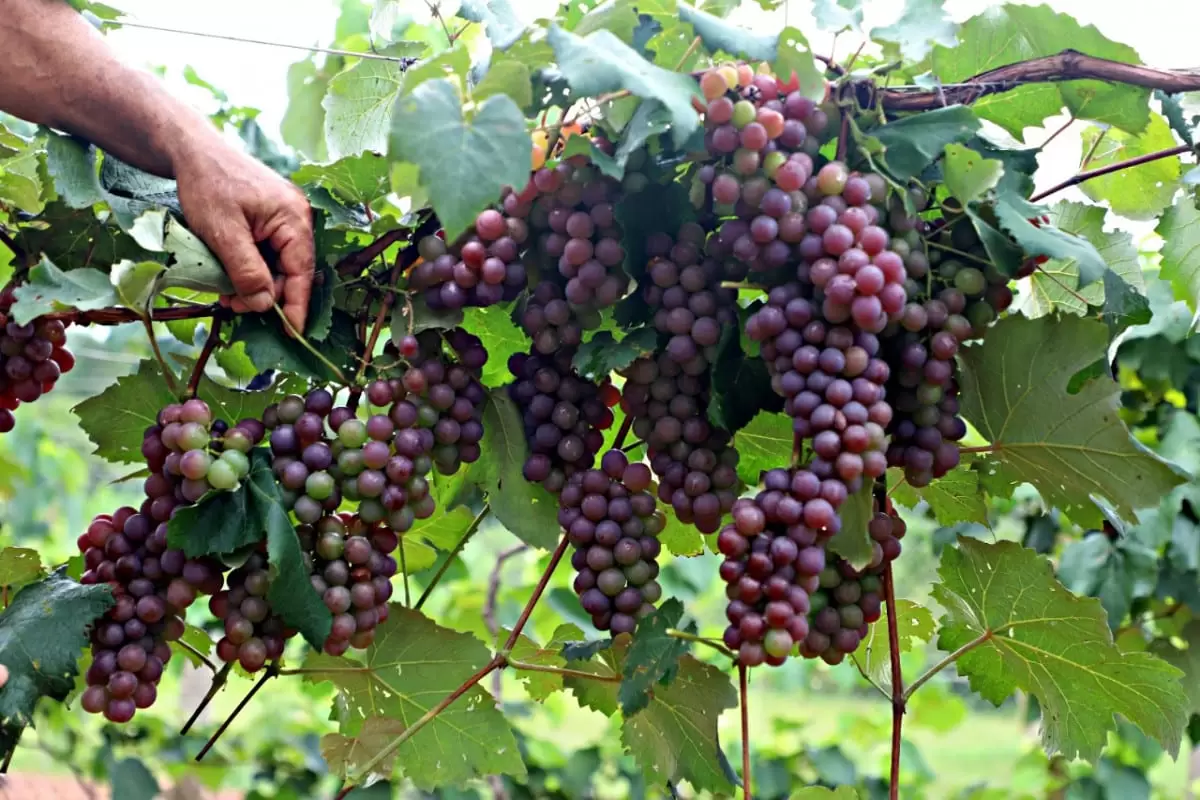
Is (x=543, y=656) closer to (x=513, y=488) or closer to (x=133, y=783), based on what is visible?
(x=513, y=488)

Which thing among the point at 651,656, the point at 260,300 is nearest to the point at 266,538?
the point at 260,300

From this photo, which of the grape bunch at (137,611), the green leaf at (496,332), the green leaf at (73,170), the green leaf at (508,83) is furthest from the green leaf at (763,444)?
the green leaf at (73,170)

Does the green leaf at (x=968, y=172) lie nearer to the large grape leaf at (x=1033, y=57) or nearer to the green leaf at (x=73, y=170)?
the large grape leaf at (x=1033, y=57)

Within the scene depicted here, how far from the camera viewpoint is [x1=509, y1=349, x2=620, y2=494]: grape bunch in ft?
2.44

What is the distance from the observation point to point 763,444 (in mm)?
840

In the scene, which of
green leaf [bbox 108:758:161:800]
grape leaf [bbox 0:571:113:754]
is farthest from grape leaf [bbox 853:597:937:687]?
green leaf [bbox 108:758:161:800]

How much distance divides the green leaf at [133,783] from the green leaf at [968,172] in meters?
Answer: 1.30

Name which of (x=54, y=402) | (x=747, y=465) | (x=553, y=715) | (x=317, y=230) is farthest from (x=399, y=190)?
(x=54, y=402)

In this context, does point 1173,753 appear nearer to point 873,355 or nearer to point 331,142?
point 873,355

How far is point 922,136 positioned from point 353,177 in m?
0.42

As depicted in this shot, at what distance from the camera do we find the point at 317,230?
0.76 metres

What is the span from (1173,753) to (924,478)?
370 mm

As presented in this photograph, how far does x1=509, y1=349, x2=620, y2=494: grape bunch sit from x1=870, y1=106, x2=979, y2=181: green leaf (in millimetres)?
252

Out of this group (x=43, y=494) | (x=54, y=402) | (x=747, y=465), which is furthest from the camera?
(x=54, y=402)
